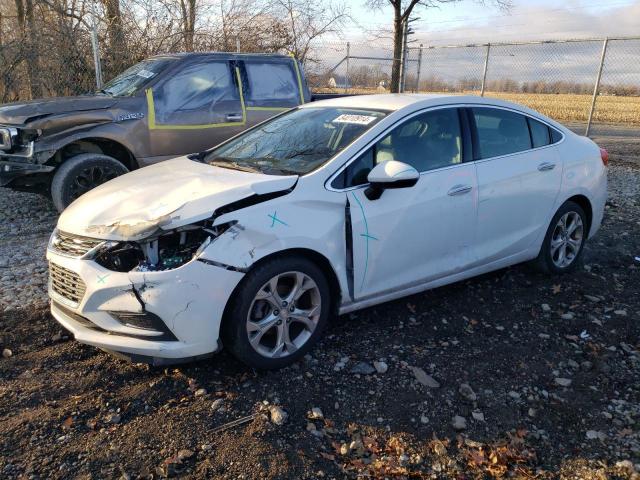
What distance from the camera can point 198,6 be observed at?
14031mm

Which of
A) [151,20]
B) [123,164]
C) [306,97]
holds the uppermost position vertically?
[151,20]

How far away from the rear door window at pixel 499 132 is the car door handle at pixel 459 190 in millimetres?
300

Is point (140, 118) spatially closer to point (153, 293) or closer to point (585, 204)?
point (153, 293)

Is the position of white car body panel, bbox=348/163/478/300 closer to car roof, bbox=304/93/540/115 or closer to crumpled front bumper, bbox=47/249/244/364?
car roof, bbox=304/93/540/115

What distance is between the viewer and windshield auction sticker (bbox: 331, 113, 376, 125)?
12.3ft

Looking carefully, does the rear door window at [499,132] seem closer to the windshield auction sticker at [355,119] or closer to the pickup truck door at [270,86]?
the windshield auction sticker at [355,119]

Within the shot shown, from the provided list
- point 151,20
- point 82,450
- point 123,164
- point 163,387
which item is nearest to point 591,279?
point 163,387

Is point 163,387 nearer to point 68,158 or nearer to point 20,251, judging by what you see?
point 20,251

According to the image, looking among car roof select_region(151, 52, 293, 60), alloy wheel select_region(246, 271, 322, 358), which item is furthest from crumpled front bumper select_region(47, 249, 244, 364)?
car roof select_region(151, 52, 293, 60)

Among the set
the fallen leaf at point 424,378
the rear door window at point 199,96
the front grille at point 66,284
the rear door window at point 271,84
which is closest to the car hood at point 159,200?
the front grille at point 66,284

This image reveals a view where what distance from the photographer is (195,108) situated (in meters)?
6.60

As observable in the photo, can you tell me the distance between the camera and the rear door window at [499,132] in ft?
13.4

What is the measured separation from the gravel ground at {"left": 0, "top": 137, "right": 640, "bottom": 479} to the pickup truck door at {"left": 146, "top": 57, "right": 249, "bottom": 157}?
276 cm

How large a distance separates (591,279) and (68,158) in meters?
5.58
